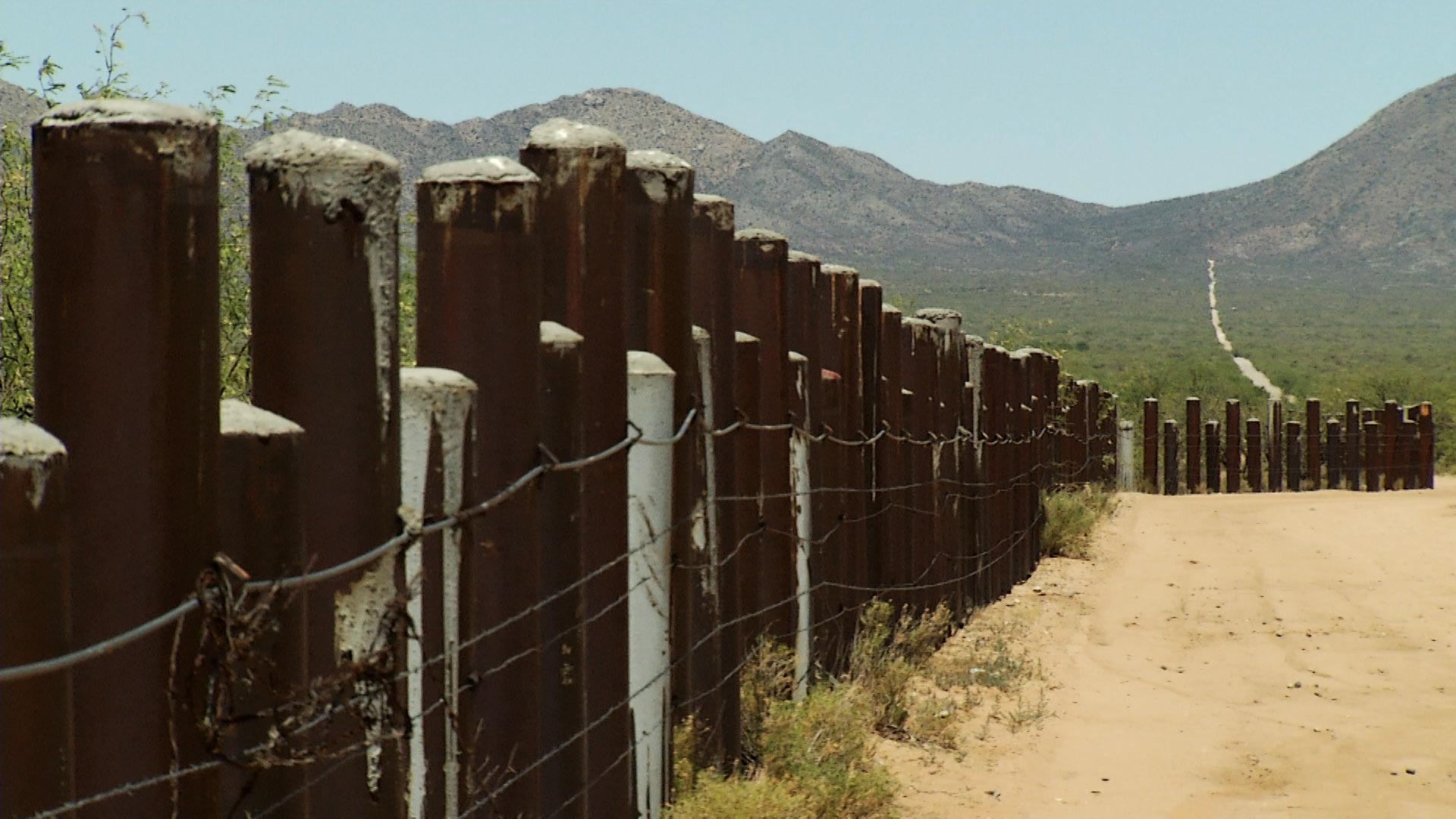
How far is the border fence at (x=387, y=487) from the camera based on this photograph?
230 cm

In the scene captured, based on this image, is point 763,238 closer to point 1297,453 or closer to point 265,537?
point 265,537

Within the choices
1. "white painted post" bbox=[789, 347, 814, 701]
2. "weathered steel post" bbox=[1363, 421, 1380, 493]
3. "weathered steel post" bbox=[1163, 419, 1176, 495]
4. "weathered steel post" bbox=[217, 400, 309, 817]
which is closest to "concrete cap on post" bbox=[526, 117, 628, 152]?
"weathered steel post" bbox=[217, 400, 309, 817]

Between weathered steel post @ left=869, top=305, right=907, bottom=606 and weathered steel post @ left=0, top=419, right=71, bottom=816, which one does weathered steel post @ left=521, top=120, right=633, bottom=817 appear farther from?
weathered steel post @ left=869, top=305, right=907, bottom=606

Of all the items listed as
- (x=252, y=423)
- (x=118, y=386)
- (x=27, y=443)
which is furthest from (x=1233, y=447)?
(x=27, y=443)

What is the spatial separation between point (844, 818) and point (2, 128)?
6.99 m

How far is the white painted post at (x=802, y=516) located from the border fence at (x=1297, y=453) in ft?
73.0

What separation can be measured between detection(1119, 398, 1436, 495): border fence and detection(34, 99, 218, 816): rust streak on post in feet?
89.5

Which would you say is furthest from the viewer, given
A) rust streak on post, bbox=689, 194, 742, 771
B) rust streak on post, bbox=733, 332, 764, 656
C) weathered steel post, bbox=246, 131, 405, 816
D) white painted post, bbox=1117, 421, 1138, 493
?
white painted post, bbox=1117, 421, 1138, 493

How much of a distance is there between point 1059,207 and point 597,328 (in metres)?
176

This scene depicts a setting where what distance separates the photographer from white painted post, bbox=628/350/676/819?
479 centimetres

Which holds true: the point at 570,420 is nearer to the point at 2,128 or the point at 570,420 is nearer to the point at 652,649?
the point at 652,649

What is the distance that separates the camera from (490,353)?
3660 mm

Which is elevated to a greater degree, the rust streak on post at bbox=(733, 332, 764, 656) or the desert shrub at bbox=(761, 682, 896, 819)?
the rust streak on post at bbox=(733, 332, 764, 656)

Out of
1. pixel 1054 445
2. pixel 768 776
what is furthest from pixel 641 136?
pixel 768 776
